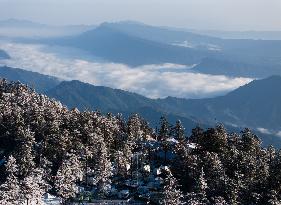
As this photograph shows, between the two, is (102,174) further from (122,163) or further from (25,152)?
(25,152)

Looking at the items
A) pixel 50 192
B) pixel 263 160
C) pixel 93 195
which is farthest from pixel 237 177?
pixel 50 192

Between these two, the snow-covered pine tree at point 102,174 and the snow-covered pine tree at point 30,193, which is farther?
the snow-covered pine tree at point 102,174

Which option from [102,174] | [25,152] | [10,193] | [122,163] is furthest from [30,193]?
[122,163]

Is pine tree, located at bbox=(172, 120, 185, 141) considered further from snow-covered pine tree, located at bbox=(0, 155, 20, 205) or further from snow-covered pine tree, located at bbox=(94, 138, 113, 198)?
snow-covered pine tree, located at bbox=(0, 155, 20, 205)

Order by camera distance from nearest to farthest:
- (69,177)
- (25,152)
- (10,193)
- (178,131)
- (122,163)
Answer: (10,193)
(69,177)
(25,152)
(122,163)
(178,131)

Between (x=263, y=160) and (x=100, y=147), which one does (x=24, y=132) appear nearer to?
(x=100, y=147)

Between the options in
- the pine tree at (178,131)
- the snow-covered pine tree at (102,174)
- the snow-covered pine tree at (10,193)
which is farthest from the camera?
the pine tree at (178,131)

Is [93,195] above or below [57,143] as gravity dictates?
below

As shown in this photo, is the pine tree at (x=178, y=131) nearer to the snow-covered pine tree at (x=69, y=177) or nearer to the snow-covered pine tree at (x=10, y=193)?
the snow-covered pine tree at (x=69, y=177)

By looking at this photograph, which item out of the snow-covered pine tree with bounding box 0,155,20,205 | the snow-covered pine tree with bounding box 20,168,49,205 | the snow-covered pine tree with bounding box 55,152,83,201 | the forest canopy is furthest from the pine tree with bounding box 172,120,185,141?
the snow-covered pine tree with bounding box 0,155,20,205

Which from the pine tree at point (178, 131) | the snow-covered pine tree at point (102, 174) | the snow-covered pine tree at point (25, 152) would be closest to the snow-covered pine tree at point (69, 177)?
the snow-covered pine tree at point (102, 174)

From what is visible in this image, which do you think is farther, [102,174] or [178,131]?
[178,131]
